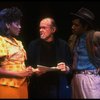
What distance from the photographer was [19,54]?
492 cm

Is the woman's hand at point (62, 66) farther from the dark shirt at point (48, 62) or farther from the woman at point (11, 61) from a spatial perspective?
the woman at point (11, 61)

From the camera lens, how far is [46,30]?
17.4 ft

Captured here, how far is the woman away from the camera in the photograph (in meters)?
4.88

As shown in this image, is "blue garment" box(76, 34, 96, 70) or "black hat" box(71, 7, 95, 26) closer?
"blue garment" box(76, 34, 96, 70)

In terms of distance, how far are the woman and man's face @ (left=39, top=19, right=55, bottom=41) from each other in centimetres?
37

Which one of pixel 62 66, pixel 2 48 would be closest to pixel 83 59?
pixel 62 66

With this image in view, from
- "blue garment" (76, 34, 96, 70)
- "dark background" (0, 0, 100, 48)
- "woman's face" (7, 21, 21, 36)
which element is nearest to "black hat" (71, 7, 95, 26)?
"blue garment" (76, 34, 96, 70)

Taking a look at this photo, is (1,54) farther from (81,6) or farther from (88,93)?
(81,6)

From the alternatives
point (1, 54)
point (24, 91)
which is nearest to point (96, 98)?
point (24, 91)

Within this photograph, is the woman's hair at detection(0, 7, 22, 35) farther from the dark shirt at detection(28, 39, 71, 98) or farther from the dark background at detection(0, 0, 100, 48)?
the dark background at detection(0, 0, 100, 48)

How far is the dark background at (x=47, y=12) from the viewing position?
603 cm

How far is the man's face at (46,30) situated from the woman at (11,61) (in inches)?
14.5

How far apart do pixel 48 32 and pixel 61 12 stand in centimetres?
99

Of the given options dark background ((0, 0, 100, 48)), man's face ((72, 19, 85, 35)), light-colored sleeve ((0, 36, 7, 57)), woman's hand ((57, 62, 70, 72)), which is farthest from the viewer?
dark background ((0, 0, 100, 48))
